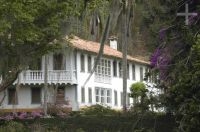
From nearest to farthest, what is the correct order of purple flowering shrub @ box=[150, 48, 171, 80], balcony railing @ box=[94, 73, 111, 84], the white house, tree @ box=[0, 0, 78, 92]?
purple flowering shrub @ box=[150, 48, 171, 80] < tree @ box=[0, 0, 78, 92] < the white house < balcony railing @ box=[94, 73, 111, 84]

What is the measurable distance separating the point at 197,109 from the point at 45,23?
11.2 meters

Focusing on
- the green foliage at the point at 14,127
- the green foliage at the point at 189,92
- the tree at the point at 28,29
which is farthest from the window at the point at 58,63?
the green foliage at the point at 189,92

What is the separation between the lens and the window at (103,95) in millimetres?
59406

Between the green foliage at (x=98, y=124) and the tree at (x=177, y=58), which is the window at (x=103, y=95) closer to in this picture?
the green foliage at (x=98, y=124)

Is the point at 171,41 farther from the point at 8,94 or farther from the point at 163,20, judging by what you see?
the point at 8,94

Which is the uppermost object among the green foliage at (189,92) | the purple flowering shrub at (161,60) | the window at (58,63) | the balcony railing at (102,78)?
the window at (58,63)

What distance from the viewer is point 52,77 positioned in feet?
183

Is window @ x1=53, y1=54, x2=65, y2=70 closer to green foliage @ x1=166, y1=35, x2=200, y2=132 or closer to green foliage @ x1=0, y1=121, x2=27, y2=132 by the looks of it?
green foliage @ x1=0, y1=121, x2=27, y2=132

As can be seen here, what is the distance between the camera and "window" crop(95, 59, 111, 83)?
195 feet

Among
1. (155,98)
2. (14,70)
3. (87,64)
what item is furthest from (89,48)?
(155,98)

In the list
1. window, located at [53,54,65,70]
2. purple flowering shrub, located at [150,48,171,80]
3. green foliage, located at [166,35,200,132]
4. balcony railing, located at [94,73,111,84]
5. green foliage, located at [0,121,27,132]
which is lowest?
green foliage, located at [0,121,27,132]

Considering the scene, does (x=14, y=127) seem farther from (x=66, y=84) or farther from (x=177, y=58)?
(x=66, y=84)

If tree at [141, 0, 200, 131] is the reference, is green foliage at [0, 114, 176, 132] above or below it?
below

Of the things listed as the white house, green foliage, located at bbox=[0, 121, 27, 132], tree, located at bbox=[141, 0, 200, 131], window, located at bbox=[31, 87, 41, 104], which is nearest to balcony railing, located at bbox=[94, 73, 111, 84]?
the white house
